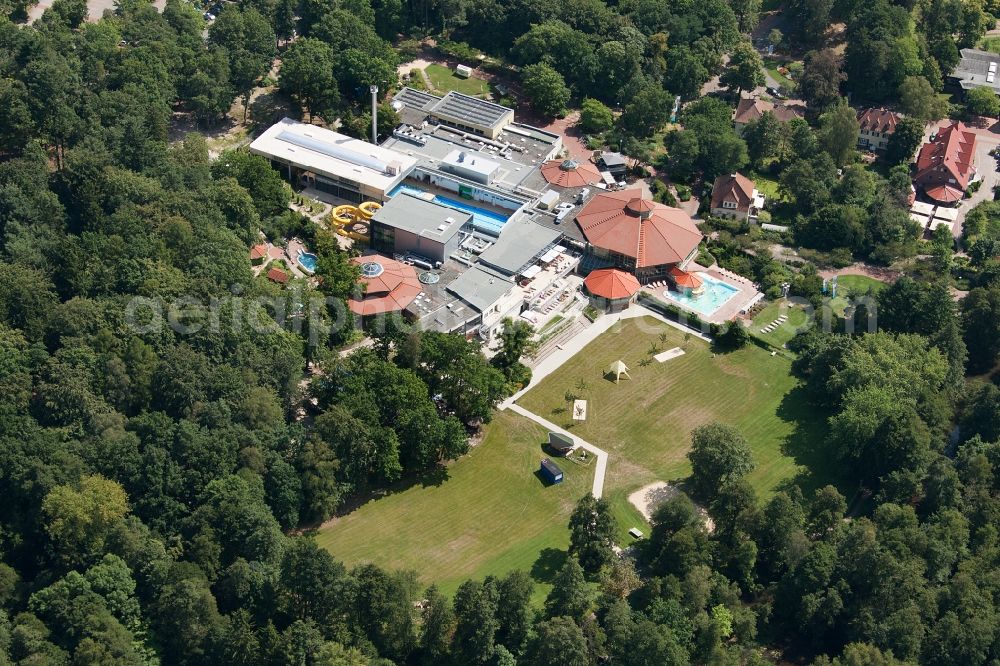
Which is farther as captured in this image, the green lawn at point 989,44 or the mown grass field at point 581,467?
the green lawn at point 989,44

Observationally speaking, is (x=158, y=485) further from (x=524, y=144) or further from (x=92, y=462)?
(x=524, y=144)

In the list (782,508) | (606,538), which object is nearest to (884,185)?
(782,508)

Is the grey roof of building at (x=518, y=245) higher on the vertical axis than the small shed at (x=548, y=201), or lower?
lower

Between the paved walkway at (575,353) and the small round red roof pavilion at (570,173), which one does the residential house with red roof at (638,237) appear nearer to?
the paved walkway at (575,353)

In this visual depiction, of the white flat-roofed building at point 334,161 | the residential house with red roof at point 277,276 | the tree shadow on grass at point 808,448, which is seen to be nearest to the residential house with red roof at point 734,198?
the tree shadow on grass at point 808,448

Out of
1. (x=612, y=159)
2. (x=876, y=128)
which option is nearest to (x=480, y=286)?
(x=612, y=159)

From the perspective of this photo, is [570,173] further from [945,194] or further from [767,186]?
[945,194]

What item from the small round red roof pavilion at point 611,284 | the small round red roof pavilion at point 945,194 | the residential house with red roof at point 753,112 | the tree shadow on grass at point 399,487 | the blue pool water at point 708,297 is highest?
the residential house with red roof at point 753,112

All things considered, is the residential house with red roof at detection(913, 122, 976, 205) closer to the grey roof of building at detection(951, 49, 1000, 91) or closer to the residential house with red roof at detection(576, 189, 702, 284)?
the grey roof of building at detection(951, 49, 1000, 91)
